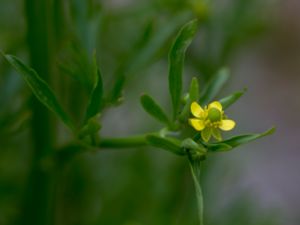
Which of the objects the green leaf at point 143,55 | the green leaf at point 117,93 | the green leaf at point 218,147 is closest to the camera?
the green leaf at point 218,147

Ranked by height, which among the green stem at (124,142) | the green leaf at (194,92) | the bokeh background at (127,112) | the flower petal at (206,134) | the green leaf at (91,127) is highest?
the green leaf at (194,92)

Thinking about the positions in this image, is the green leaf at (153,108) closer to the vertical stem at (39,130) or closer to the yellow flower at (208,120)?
the yellow flower at (208,120)

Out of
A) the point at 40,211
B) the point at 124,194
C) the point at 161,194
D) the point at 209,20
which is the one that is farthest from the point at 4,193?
the point at 209,20

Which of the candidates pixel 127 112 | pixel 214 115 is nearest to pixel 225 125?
pixel 214 115

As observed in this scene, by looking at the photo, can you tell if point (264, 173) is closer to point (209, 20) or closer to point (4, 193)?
point (209, 20)

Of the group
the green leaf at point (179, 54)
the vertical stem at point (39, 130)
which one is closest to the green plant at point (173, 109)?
the green leaf at point (179, 54)

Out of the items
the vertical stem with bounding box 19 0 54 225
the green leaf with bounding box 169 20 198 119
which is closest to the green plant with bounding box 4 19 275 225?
the green leaf with bounding box 169 20 198 119
